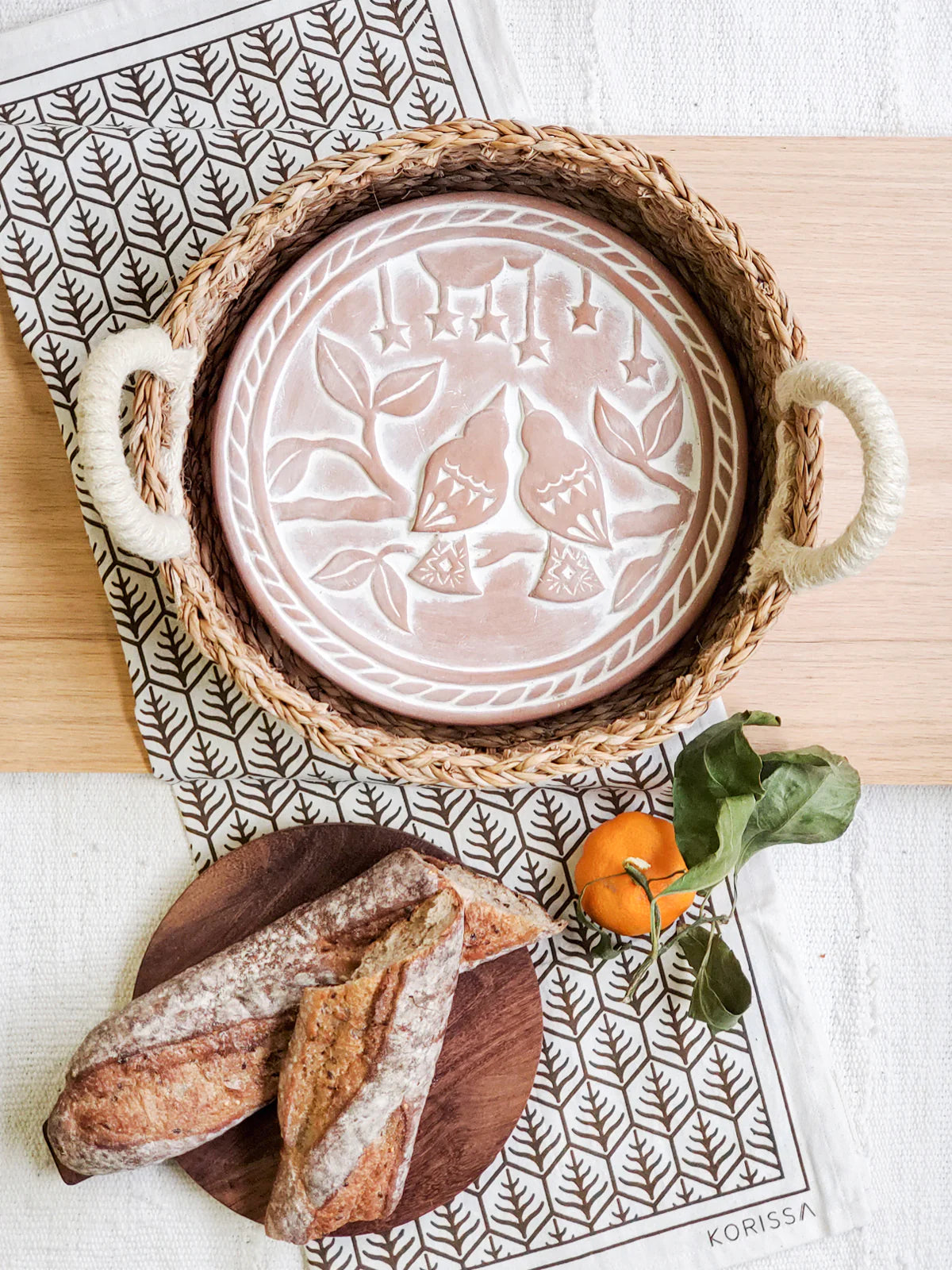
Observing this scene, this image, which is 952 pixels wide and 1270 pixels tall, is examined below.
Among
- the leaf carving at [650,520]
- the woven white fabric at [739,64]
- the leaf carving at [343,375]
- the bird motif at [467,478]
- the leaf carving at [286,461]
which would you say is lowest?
the leaf carving at [650,520]

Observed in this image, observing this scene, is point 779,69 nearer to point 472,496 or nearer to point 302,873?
point 472,496

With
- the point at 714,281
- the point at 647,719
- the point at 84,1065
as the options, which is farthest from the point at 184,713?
the point at 714,281

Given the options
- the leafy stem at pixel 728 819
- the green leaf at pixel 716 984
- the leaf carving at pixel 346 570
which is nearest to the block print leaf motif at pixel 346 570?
the leaf carving at pixel 346 570

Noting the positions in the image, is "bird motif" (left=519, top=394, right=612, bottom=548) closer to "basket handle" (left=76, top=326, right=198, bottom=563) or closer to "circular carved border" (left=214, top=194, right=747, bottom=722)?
"circular carved border" (left=214, top=194, right=747, bottom=722)

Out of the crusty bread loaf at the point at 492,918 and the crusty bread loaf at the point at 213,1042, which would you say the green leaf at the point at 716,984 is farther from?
the crusty bread loaf at the point at 213,1042

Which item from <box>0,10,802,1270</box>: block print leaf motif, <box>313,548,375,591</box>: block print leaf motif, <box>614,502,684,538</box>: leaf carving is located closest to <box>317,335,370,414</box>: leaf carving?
<box>0,10,802,1270</box>: block print leaf motif

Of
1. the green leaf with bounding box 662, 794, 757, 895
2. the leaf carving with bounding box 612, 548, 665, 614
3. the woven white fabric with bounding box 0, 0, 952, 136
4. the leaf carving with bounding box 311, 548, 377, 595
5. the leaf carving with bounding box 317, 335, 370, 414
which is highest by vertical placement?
the woven white fabric with bounding box 0, 0, 952, 136
